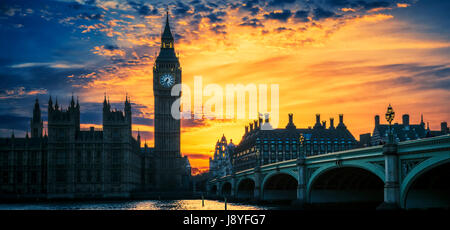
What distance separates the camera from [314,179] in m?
67.1

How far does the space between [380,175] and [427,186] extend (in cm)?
469

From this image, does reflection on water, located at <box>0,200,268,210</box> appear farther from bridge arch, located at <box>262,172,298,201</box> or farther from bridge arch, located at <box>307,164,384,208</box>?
bridge arch, located at <box>307,164,384,208</box>

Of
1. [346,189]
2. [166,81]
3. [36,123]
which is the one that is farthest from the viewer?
[166,81]

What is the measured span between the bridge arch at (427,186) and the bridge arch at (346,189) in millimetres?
16622

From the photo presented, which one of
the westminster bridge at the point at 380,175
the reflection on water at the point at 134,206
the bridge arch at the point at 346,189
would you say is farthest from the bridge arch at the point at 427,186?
the reflection on water at the point at 134,206

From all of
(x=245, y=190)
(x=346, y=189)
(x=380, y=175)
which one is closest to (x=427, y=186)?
(x=380, y=175)

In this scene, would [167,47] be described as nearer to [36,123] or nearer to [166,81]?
[166,81]

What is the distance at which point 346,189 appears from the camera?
238 feet

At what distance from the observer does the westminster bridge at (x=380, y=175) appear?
44.5 meters

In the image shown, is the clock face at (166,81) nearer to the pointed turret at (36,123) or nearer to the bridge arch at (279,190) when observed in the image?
the pointed turret at (36,123)

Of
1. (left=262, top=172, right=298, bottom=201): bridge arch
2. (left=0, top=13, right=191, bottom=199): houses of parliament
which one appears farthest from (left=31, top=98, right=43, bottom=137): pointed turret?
(left=262, top=172, right=298, bottom=201): bridge arch
